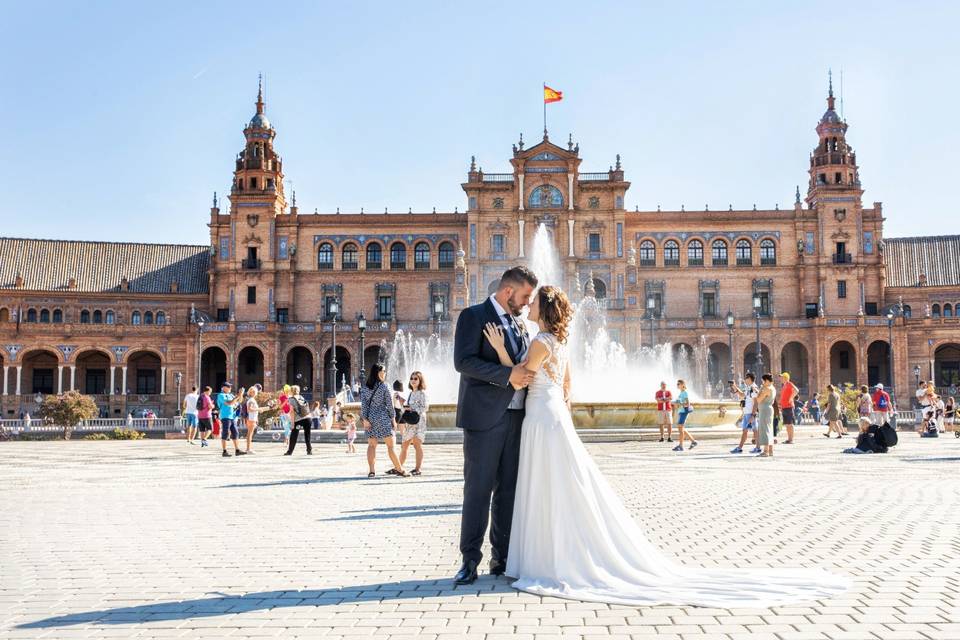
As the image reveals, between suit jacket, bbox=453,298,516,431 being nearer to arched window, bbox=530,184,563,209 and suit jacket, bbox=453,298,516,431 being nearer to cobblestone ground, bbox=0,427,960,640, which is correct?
cobblestone ground, bbox=0,427,960,640

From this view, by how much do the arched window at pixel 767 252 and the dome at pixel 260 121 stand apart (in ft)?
133

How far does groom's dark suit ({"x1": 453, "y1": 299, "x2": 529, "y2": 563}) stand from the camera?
6926 millimetres

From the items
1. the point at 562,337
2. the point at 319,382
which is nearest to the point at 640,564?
the point at 562,337

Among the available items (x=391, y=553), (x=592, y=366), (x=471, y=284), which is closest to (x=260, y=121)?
(x=471, y=284)

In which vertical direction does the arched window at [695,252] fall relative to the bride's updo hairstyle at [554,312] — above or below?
above

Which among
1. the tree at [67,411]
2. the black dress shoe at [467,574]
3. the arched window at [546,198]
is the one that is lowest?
the black dress shoe at [467,574]

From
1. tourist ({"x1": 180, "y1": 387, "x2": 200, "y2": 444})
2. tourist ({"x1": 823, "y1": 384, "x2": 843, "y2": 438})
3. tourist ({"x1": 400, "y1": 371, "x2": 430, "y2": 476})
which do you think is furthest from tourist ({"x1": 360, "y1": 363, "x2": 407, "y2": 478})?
tourist ({"x1": 823, "y1": 384, "x2": 843, "y2": 438})

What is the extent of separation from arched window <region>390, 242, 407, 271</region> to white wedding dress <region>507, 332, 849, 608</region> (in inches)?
2514

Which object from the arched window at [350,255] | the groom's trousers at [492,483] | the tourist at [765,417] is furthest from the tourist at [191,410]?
the arched window at [350,255]

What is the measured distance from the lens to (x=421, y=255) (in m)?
70.6

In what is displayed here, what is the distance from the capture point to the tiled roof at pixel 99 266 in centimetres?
6981

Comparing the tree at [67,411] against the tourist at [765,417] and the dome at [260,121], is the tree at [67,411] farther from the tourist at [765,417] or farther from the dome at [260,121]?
the dome at [260,121]

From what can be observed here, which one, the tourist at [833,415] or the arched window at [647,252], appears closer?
the tourist at [833,415]

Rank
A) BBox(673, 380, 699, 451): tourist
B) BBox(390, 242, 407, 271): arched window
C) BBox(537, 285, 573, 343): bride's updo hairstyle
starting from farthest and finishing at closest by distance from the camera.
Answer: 1. BBox(390, 242, 407, 271): arched window
2. BBox(673, 380, 699, 451): tourist
3. BBox(537, 285, 573, 343): bride's updo hairstyle
